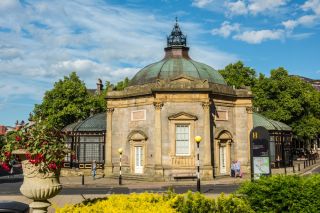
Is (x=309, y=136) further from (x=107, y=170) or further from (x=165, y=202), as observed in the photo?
(x=165, y=202)

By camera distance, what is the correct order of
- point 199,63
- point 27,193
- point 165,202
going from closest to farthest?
point 27,193 → point 165,202 → point 199,63

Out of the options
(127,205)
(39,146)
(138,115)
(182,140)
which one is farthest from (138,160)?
(39,146)

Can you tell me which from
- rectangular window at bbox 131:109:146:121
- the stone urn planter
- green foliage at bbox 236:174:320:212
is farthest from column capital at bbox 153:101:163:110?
the stone urn planter

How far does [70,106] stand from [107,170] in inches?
704

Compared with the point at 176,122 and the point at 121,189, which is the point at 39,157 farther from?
the point at 176,122

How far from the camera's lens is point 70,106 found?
1903 inches

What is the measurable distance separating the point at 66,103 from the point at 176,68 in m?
21.5

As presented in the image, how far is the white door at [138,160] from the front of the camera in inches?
1231

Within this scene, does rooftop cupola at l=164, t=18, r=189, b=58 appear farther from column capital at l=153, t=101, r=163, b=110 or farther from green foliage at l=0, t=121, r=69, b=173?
green foliage at l=0, t=121, r=69, b=173

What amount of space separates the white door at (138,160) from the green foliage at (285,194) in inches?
860

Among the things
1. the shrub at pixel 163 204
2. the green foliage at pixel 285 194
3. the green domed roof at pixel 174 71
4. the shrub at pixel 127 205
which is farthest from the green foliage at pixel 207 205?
the green domed roof at pixel 174 71

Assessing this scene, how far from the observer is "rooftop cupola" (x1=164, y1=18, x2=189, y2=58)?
3606cm

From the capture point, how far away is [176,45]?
1432 inches

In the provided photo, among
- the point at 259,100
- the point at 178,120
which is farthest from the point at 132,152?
the point at 259,100
